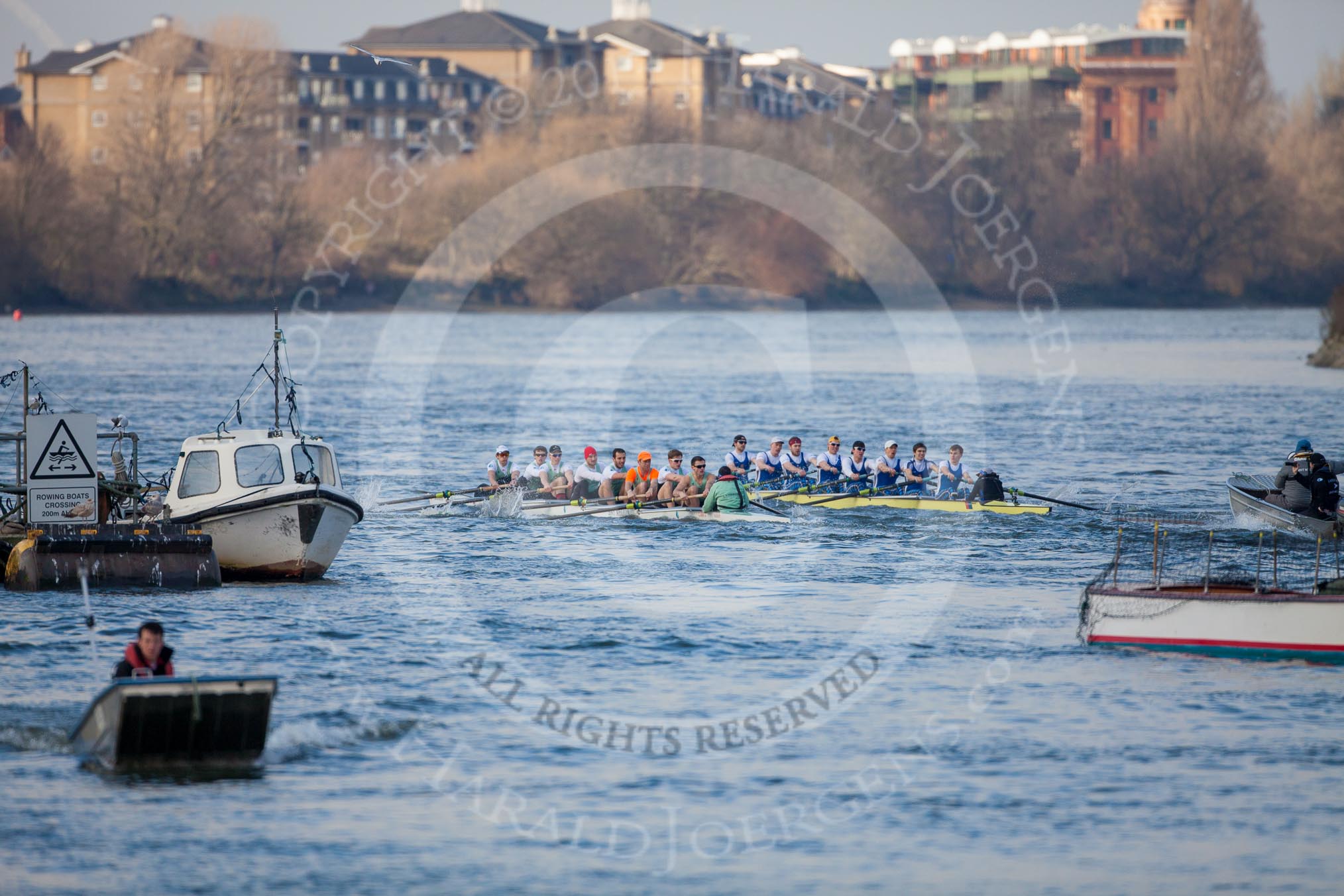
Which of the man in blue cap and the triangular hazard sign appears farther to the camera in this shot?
the man in blue cap

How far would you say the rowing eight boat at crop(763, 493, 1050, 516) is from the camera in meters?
37.2

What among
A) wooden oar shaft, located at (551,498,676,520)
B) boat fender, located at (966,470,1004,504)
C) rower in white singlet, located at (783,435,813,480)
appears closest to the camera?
boat fender, located at (966,470,1004,504)

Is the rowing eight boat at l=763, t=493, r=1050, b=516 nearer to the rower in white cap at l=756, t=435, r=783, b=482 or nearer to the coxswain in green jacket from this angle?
the rower in white cap at l=756, t=435, r=783, b=482

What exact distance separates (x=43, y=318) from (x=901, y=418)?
205 feet

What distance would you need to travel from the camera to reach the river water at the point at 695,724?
16.9 meters

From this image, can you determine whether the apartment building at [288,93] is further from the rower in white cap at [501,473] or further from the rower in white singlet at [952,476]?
the rower in white singlet at [952,476]

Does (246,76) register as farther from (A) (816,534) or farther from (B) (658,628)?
(B) (658,628)

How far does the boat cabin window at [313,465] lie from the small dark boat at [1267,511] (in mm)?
17463

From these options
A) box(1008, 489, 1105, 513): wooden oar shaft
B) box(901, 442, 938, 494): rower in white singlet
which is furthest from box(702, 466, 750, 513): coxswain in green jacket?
box(1008, 489, 1105, 513): wooden oar shaft

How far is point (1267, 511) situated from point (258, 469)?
19216mm

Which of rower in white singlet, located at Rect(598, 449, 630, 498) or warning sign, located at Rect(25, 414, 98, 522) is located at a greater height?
warning sign, located at Rect(25, 414, 98, 522)

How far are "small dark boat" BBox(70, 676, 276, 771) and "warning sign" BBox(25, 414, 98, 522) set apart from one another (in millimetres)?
8351

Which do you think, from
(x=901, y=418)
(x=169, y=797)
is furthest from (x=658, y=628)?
(x=901, y=418)

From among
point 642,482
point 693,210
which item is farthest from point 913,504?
point 693,210
